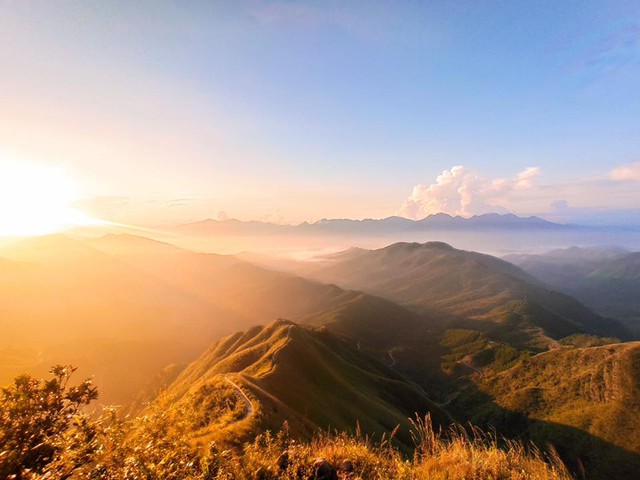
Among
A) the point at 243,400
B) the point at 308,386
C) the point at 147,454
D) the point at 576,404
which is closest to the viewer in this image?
the point at 147,454

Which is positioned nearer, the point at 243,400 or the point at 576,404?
the point at 243,400

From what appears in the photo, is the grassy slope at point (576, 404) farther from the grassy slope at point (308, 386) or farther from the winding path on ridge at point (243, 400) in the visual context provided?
the winding path on ridge at point (243, 400)

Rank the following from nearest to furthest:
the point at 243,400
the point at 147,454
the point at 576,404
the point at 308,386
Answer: the point at 147,454
the point at 243,400
the point at 308,386
the point at 576,404

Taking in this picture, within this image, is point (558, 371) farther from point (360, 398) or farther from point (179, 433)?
point (179, 433)

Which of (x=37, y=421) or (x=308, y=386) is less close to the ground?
(x=37, y=421)

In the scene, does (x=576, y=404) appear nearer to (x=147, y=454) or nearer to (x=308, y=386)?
(x=308, y=386)

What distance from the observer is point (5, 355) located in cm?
18788

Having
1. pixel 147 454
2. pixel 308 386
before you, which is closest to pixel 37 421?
pixel 147 454

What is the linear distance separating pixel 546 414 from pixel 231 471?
419 feet

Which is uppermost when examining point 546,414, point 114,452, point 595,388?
point 114,452

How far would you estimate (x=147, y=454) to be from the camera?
20.2ft

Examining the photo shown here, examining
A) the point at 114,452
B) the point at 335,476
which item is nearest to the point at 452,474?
the point at 335,476

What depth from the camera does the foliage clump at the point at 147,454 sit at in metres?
5.64

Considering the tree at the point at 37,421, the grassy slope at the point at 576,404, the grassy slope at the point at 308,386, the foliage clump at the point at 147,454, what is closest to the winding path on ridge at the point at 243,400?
the grassy slope at the point at 308,386
